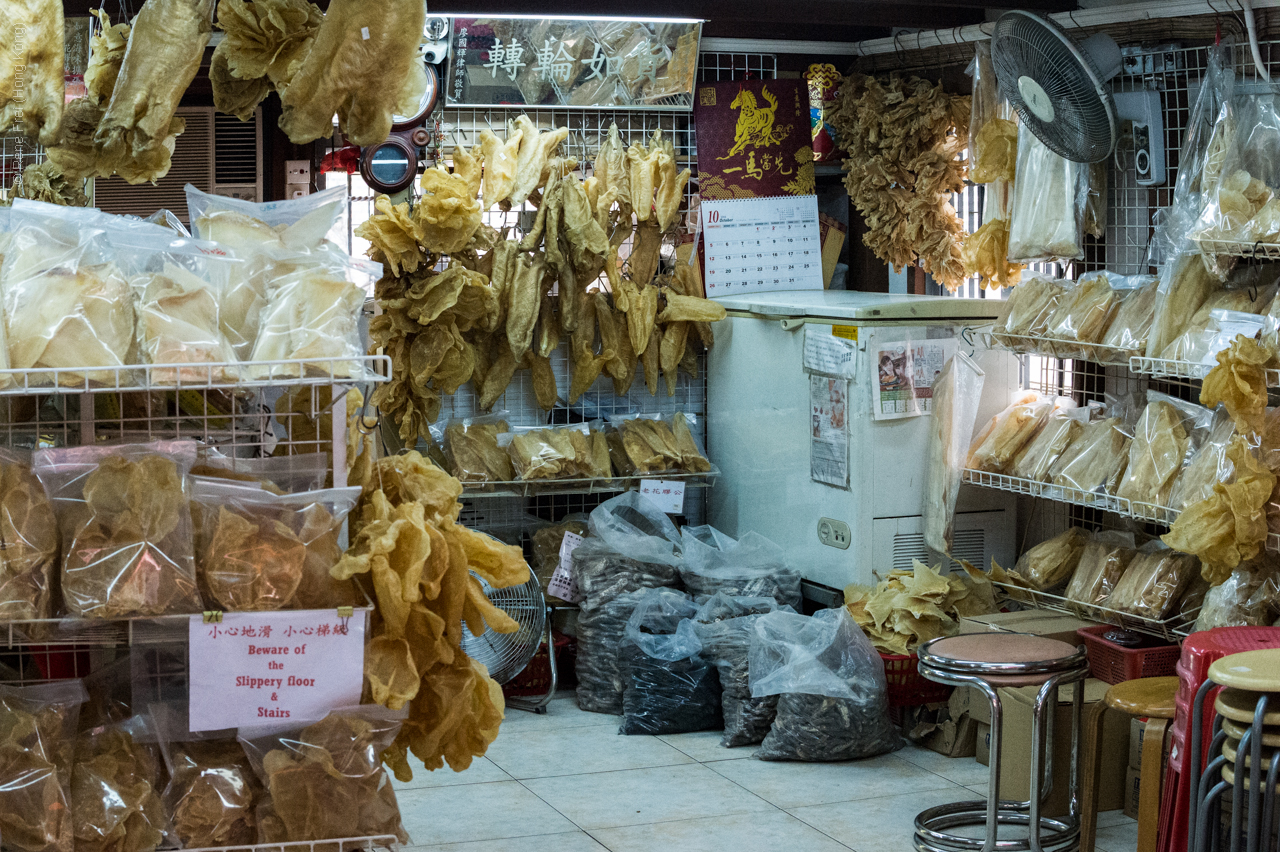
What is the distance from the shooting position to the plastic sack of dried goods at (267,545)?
2246mm

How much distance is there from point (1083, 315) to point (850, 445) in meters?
0.95

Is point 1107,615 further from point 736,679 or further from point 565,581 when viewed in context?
point 565,581

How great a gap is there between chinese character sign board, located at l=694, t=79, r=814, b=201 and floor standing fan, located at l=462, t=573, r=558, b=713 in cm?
180

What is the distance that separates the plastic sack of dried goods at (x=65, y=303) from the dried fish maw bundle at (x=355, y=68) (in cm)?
38

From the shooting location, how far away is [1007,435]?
4586 mm

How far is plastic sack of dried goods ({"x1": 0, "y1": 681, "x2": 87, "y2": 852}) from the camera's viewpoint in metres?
2.21

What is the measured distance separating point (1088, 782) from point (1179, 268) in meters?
1.44

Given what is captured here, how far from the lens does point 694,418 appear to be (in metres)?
5.62

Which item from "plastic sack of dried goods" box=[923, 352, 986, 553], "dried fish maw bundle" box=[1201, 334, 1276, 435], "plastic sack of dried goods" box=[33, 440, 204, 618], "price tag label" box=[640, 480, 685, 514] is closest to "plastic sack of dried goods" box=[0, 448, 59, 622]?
"plastic sack of dried goods" box=[33, 440, 204, 618]

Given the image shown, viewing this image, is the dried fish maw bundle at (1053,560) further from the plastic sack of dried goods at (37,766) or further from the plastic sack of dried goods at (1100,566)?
the plastic sack of dried goods at (37,766)

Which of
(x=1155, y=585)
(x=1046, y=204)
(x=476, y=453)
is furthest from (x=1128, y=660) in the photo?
(x=476, y=453)

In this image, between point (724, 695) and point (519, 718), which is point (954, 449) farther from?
point (519, 718)

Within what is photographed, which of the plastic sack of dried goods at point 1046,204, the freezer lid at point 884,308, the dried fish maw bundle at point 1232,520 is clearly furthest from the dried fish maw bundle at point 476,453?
the dried fish maw bundle at point 1232,520

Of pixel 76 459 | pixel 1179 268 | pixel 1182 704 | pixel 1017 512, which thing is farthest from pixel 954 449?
pixel 76 459
